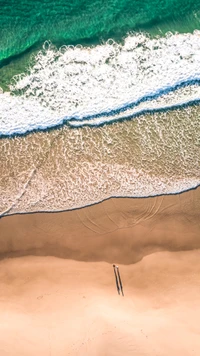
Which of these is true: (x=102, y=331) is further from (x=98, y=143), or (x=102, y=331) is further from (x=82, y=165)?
(x=98, y=143)

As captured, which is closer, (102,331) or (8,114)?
(102,331)

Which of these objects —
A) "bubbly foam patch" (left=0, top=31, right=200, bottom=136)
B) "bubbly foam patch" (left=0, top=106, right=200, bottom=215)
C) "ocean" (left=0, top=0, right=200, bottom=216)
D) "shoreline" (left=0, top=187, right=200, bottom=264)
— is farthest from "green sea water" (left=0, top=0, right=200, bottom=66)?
"shoreline" (left=0, top=187, right=200, bottom=264)

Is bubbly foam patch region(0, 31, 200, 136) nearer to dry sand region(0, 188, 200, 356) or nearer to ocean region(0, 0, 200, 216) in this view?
ocean region(0, 0, 200, 216)

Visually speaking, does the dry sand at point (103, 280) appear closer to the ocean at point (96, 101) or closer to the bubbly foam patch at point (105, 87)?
the ocean at point (96, 101)

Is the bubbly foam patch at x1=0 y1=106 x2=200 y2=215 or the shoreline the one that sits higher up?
the bubbly foam patch at x1=0 y1=106 x2=200 y2=215

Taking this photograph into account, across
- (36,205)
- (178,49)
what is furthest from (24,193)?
(178,49)
